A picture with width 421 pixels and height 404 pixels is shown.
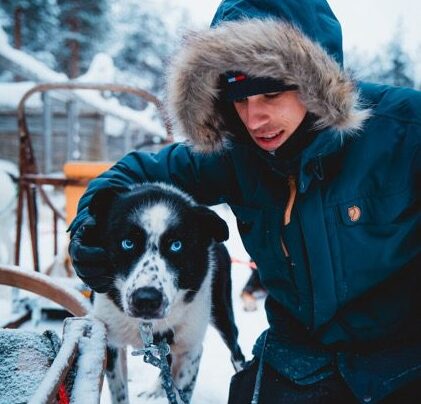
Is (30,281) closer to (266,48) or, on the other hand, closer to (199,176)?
(199,176)

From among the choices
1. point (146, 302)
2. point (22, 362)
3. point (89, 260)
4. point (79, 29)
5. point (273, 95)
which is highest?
point (273, 95)

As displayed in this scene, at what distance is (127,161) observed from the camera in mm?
2186

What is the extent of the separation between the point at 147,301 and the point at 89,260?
275mm

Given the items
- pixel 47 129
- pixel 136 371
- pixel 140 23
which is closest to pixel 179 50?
pixel 136 371

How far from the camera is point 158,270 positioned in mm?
1811

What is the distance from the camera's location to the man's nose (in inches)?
63.3

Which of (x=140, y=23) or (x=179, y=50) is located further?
(x=140, y=23)

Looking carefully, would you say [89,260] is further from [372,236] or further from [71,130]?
[71,130]

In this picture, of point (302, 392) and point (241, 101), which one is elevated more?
point (241, 101)

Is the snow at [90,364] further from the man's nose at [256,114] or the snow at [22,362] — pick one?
the man's nose at [256,114]

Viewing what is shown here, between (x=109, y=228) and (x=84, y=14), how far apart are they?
2562 cm

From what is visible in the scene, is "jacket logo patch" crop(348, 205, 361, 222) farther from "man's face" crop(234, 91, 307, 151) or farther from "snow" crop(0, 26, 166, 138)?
"snow" crop(0, 26, 166, 138)

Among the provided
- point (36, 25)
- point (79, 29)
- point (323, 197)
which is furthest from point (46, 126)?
point (79, 29)

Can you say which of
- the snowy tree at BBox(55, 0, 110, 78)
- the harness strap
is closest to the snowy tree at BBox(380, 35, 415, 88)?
the snowy tree at BBox(55, 0, 110, 78)
